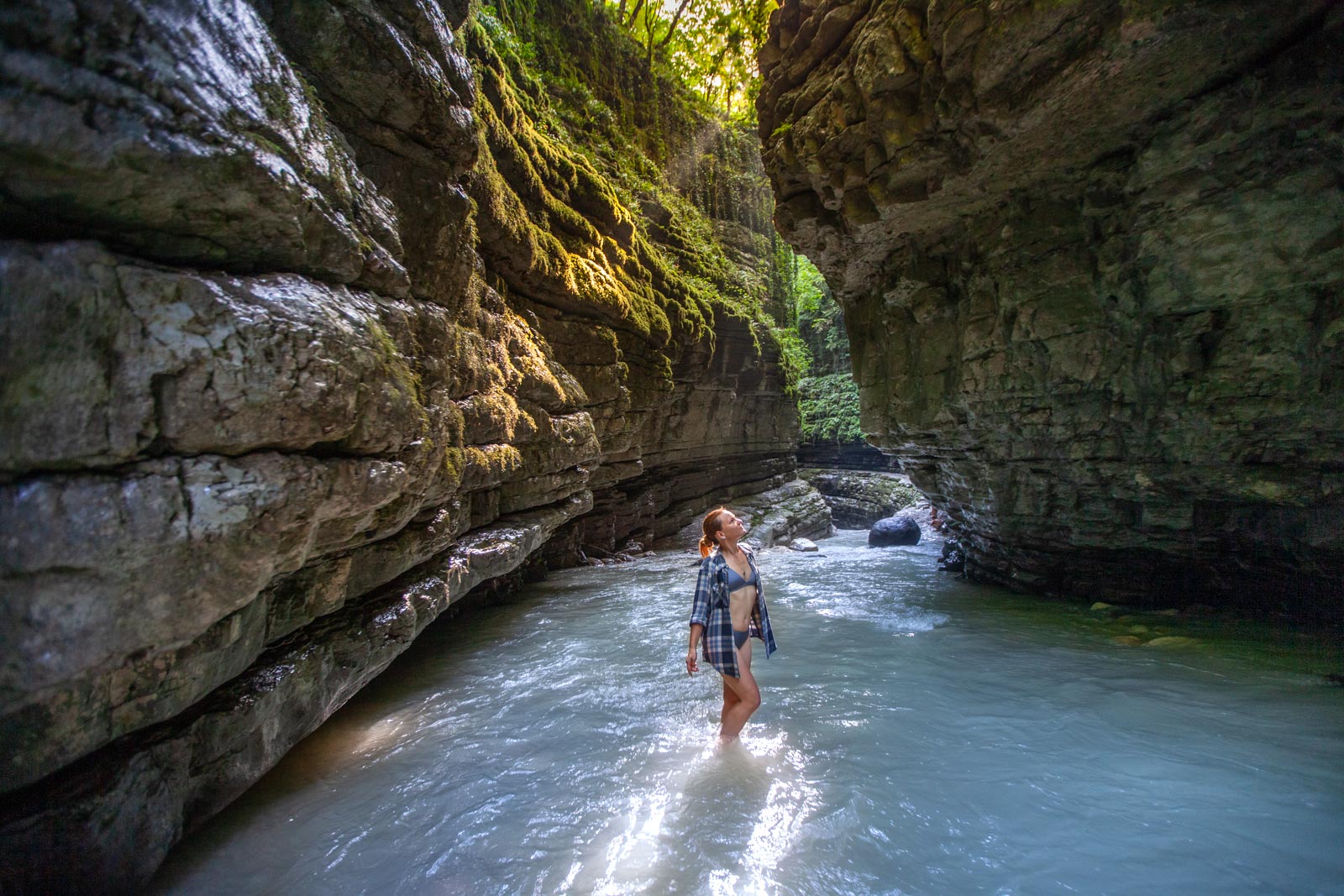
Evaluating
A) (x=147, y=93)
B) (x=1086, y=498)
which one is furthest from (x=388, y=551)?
(x=1086, y=498)

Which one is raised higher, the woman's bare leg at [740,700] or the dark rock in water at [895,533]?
the woman's bare leg at [740,700]

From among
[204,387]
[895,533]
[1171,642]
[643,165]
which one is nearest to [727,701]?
[204,387]

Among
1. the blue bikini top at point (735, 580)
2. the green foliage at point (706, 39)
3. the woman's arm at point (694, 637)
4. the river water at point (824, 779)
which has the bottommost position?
the river water at point (824, 779)

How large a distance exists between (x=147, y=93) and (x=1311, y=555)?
9.80 m

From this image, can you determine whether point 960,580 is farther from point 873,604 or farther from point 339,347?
point 339,347

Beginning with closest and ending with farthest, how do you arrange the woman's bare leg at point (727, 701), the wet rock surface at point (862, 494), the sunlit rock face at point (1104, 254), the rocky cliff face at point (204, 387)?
1. the rocky cliff face at point (204, 387)
2. the woman's bare leg at point (727, 701)
3. the sunlit rock face at point (1104, 254)
4. the wet rock surface at point (862, 494)

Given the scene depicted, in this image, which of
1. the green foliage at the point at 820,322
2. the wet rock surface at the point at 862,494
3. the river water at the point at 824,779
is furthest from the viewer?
the green foliage at the point at 820,322

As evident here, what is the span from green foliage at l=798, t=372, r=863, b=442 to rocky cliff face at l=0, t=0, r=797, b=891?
20906mm

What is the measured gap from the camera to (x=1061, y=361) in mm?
6281

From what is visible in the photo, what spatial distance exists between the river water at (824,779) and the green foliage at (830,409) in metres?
18.3

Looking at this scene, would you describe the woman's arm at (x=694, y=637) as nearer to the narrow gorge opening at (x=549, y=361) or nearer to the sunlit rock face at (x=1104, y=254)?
the narrow gorge opening at (x=549, y=361)

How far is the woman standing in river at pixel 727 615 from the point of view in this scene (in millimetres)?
3455

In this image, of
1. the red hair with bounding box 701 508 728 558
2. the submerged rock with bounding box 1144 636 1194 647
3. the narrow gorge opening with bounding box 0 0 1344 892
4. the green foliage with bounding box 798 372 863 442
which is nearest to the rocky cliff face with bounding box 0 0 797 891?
the narrow gorge opening with bounding box 0 0 1344 892

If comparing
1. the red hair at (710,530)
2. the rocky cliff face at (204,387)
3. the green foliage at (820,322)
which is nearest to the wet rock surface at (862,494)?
the green foliage at (820,322)
